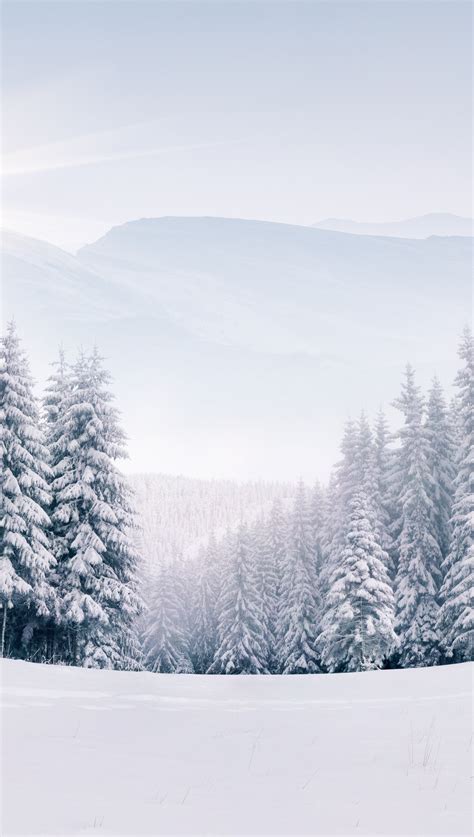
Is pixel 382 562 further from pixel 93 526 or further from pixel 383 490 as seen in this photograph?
pixel 93 526

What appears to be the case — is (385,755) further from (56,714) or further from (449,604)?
(449,604)

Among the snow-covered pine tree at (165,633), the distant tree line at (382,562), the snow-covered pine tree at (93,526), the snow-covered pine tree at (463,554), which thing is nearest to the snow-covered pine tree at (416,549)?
the distant tree line at (382,562)

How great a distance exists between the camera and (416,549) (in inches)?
1410

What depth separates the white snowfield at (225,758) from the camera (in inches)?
258

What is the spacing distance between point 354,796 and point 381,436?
36.3 metres

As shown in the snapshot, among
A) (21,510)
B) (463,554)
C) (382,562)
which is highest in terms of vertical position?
(21,510)

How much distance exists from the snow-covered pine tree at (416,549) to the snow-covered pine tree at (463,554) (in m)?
1.15

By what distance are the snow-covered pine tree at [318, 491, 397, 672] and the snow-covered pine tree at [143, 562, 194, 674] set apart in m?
23.1

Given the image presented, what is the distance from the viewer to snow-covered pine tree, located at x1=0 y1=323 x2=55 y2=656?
23.9 meters

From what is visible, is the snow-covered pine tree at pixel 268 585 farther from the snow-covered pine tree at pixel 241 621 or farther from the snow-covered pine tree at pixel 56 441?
the snow-covered pine tree at pixel 56 441

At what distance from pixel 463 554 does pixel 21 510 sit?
767 inches

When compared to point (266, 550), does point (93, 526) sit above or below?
above

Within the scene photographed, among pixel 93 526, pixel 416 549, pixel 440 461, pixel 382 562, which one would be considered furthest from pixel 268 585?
pixel 93 526

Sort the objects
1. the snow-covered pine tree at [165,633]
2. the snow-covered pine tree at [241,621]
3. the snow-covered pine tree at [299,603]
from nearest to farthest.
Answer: the snow-covered pine tree at [299,603] < the snow-covered pine tree at [241,621] < the snow-covered pine tree at [165,633]
